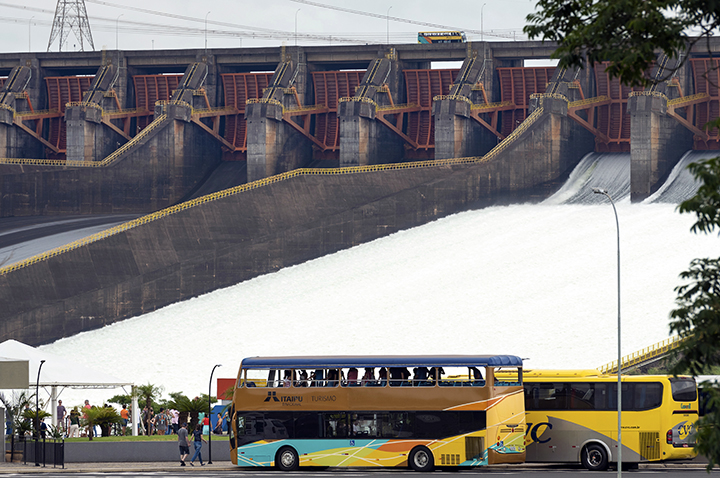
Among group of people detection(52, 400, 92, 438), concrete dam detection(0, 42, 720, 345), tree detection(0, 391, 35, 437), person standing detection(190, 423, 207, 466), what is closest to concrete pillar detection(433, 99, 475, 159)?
concrete dam detection(0, 42, 720, 345)

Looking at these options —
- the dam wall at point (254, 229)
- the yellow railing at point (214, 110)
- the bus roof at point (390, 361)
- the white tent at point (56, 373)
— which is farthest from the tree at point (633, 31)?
the yellow railing at point (214, 110)

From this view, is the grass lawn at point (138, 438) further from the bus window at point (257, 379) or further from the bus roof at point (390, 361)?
the bus roof at point (390, 361)

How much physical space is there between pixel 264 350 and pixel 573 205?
783 inches

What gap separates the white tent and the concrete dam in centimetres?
1582

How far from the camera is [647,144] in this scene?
54.0 meters

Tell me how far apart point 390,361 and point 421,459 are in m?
2.66

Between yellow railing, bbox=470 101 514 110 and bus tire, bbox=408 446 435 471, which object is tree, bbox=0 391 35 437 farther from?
yellow railing, bbox=470 101 514 110

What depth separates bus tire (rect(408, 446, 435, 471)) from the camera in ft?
87.6

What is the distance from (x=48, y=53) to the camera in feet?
233

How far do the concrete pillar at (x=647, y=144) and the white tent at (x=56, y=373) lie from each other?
3062 cm

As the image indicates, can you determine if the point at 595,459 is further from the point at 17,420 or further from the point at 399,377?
the point at 17,420

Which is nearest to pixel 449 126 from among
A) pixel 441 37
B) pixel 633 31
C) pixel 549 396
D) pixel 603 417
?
pixel 441 37

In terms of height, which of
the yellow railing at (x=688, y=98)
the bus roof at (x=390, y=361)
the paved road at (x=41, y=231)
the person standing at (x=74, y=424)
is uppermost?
the yellow railing at (x=688, y=98)

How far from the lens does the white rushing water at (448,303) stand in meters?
41.3
